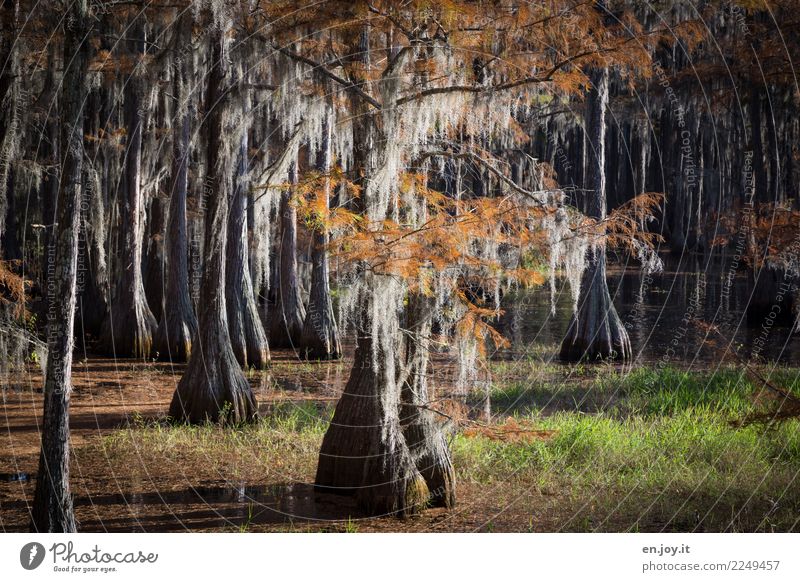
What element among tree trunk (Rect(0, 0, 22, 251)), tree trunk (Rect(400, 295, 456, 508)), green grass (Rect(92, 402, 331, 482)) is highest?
tree trunk (Rect(0, 0, 22, 251))

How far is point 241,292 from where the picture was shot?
1477 centimetres

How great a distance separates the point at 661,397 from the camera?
11.6 m

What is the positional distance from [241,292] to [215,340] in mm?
3452

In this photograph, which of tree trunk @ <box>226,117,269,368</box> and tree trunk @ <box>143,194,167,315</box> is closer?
tree trunk @ <box>226,117,269,368</box>

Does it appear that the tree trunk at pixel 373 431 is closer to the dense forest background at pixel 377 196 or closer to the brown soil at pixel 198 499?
the dense forest background at pixel 377 196

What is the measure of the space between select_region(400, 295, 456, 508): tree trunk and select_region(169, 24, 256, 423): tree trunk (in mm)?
3881

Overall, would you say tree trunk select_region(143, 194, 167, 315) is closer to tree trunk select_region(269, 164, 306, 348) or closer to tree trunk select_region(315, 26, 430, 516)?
tree trunk select_region(269, 164, 306, 348)

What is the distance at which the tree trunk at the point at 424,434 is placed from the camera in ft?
25.5

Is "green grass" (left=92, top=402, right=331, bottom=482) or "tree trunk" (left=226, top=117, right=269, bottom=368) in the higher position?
"tree trunk" (left=226, top=117, right=269, bottom=368)

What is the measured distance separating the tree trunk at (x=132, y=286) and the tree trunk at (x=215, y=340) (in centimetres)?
486

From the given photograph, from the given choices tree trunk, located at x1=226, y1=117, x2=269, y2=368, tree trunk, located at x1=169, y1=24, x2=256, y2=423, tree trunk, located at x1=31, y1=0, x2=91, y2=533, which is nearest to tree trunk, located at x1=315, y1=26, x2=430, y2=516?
tree trunk, located at x1=31, y1=0, x2=91, y2=533

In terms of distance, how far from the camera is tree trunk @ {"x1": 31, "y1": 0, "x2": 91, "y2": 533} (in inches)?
243

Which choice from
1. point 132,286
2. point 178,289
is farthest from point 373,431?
point 132,286

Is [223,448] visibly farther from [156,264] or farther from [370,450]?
[156,264]
